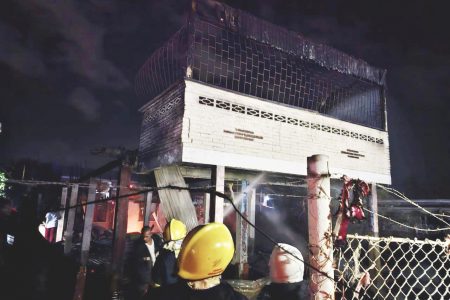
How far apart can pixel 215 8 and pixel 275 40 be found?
8.71 feet

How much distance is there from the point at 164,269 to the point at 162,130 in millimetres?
6491

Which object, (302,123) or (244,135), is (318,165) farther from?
(302,123)

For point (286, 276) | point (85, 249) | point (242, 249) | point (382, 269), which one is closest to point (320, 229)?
point (286, 276)

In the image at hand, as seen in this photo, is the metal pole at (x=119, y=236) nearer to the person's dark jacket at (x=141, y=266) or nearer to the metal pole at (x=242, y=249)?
the person's dark jacket at (x=141, y=266)

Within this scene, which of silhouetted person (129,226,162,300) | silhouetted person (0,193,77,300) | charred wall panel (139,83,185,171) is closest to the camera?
silhouetted person (0,193,77,300)

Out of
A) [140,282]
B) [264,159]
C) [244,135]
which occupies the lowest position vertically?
[140,282]

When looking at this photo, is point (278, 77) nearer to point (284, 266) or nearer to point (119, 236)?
point (119, 236)

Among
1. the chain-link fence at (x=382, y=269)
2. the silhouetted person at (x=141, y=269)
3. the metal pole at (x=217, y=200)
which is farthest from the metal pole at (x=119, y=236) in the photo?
the chain-link fence at (x=382, y=269)

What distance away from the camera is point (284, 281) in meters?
2.96

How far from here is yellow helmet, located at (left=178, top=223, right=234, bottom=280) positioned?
2246 mm

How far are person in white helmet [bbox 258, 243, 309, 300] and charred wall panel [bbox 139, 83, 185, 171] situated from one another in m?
6.81

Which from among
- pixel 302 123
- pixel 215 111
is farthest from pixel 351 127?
pixel 215 111

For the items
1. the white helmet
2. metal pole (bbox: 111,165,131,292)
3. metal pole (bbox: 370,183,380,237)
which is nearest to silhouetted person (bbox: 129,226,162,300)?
metal pole (bbox: 111,165,131,292)

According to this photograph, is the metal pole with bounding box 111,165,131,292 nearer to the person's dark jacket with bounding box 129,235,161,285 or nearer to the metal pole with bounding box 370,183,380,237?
the person's dark jacket with bounding box 129,235,161,285
